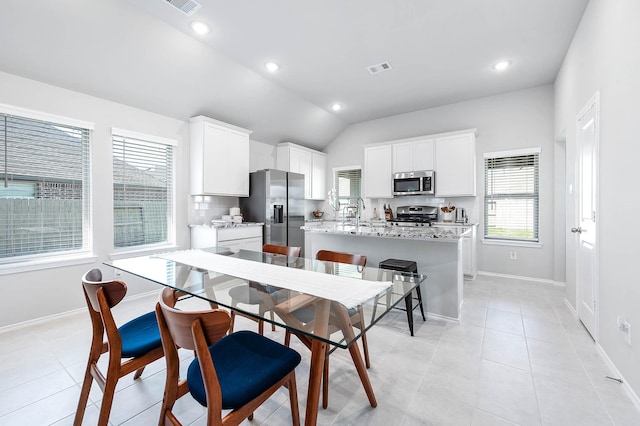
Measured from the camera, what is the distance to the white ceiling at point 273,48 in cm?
262

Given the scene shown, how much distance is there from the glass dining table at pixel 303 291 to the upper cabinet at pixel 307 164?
12.1 ft

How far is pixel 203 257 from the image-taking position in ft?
7.84

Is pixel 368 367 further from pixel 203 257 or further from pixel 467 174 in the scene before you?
pixel 467 174

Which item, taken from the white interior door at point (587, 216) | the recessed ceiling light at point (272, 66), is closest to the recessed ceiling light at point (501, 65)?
the white interior door at point (587, 216)

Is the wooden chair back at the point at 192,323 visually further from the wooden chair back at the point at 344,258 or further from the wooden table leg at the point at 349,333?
the wooden chair back at the point at 344,258

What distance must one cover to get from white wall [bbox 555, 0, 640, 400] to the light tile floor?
1.06 ft

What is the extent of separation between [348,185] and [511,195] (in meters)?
3.16

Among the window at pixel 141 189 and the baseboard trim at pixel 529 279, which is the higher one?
the window at pixel 141 189

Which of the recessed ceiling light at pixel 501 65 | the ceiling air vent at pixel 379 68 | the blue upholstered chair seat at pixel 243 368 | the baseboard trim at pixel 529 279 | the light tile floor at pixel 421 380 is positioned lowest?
the light tile floor at pixel 421 380

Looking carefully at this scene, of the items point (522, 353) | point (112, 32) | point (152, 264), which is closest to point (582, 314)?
point (522, 353)

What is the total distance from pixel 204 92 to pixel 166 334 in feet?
12.0

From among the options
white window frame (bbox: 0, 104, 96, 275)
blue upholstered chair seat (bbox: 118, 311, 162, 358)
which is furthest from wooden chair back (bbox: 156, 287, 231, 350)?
white window frame (bbox: 0, 104, 96, 275)

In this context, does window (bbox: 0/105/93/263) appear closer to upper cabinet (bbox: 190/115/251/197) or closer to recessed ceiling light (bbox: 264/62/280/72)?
upper cabinet (bbox: 190/115/251/197)

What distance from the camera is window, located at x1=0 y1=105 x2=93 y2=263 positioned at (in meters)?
2.77
